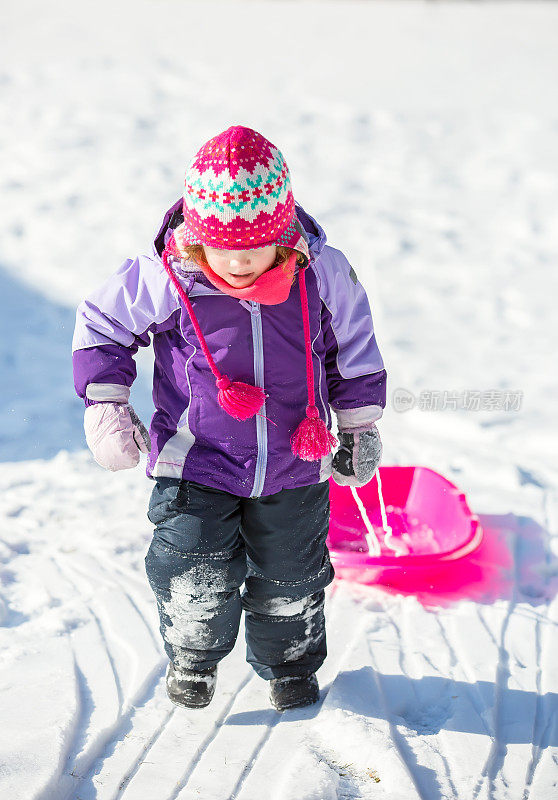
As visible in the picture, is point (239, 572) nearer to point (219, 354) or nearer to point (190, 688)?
point (190, 688)

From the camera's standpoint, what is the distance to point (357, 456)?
2.06 m

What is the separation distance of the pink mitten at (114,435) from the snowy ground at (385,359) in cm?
63

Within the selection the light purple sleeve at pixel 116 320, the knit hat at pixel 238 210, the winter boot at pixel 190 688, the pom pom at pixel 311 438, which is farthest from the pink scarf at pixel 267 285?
the winter boot at pixel 190 688

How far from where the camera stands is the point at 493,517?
3.05 m

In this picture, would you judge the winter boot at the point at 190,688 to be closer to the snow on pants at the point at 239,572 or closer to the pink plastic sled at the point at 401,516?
the snow on pants at the point at 239,572

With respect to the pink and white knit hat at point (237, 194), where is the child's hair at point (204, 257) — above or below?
below

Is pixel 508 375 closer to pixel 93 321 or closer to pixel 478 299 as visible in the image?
pixel 478 299

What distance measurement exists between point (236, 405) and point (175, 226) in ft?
1.39

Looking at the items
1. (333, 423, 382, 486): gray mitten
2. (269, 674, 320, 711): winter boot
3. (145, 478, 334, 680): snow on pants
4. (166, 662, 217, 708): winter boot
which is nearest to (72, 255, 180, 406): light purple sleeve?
(145, 478, 334, 680): snow on pants

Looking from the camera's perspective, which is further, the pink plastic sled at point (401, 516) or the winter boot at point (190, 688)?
the pink plastic sled at point (401, 516)

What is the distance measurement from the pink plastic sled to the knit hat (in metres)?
1.19

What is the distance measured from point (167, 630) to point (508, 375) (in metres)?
2.48

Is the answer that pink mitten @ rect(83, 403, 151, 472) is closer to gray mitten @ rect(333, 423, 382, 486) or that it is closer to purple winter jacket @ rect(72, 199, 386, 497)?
purple winter jacket @ rect(72, 199, 386, 497)

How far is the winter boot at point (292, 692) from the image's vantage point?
6.84 ft
